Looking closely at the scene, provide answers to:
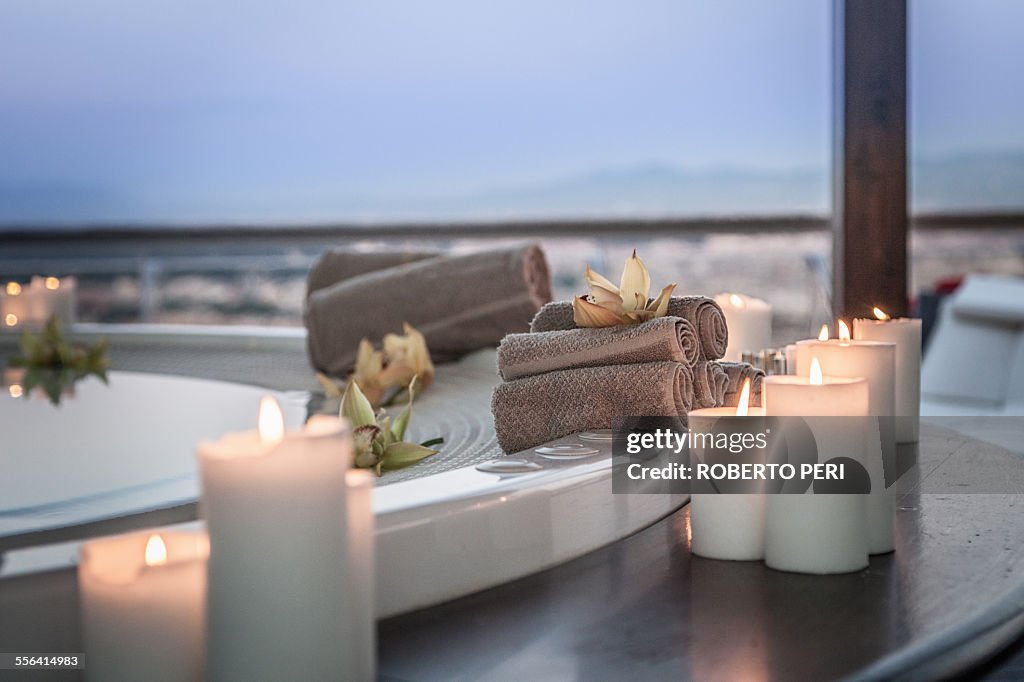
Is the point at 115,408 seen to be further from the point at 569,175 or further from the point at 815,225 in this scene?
the point at 569,175

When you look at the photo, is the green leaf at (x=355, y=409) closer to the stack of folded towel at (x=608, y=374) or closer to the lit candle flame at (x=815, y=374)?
the stack of folded towel at (x=608, y=374)

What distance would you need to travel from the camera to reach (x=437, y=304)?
1844 mm

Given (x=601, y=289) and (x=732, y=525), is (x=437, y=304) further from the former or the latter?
(x=732, y=525)

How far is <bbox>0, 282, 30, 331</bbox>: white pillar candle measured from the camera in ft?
7.70

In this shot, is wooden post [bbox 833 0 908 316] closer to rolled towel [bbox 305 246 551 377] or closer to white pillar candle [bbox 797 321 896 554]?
rolled towel [bbox 305 246 551 377]

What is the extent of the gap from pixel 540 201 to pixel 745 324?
12.5 feet

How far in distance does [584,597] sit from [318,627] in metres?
0.24

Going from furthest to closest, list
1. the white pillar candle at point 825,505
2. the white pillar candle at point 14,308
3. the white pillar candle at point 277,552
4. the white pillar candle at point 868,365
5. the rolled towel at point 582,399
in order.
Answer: the white pillar candle at point 14,308
the rolled towel at point 582,399
the white pillar candle at point 868,365
the white pillar candle at point 825,505
the white pillar candle at point 277,552

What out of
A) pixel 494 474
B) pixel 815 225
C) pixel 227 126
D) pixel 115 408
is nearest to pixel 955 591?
pixel 494 474

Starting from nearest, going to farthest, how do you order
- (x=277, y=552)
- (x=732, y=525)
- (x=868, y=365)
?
(x=277, y=552) → (x=732, y=525) → (x=868, y=365)

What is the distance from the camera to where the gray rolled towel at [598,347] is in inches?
39.2

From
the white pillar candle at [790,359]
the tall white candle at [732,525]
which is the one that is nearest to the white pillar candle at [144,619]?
the tall white candle at [732,525]

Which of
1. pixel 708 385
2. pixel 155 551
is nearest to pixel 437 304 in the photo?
pixel 708 385

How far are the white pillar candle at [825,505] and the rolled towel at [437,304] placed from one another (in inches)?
39.2
